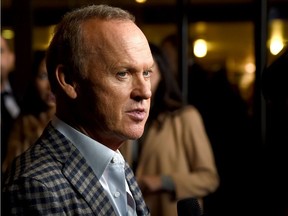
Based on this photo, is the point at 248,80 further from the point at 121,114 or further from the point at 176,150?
the point at 121,114

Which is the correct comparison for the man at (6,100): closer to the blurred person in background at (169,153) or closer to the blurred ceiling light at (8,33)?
the blurred person in background at (169,153)

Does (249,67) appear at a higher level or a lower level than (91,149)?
lower

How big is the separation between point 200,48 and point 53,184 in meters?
5.56

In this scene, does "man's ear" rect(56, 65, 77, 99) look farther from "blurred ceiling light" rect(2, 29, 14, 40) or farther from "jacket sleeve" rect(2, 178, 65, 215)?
"blurred ceiling light" rect(2, 29, 14, 40)

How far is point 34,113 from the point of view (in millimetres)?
3984

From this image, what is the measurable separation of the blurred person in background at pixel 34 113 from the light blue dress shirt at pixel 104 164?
224 cm

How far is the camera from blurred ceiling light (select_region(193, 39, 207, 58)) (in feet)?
21.5

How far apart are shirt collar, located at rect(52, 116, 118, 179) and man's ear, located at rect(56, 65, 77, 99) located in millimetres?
73

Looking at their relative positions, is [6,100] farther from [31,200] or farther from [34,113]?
[31,200]

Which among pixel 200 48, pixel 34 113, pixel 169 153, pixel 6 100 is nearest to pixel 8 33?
pixel 200 48

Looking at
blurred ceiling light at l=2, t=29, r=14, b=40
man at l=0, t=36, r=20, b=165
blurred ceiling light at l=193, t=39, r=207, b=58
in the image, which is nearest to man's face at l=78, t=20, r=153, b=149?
man at l=0, t=36, r=20, b=165

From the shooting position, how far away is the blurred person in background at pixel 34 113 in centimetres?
387

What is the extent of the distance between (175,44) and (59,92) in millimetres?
3649

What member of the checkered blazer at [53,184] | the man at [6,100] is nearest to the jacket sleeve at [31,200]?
the checkered blazer at [53,184]
